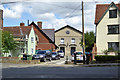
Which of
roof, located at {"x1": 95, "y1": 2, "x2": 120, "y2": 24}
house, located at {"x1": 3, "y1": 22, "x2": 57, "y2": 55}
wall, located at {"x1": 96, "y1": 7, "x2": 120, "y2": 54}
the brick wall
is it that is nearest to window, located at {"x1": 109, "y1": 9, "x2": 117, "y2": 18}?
wall, located at {"x1": 96, "y1": 7, "x2": 120, "y2": 54}

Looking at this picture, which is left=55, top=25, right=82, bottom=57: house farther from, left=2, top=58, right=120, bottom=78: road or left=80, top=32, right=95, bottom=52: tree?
left=2, top=58, right=120, bottom=78: road

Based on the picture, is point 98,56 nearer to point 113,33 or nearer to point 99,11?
point 113,33

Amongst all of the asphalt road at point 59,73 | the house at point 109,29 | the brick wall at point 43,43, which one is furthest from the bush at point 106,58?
the brick wall at point 43,43

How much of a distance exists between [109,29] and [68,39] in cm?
2386

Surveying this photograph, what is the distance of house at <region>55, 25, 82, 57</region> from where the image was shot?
56562mm

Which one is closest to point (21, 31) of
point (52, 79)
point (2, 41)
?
point (2, 41)

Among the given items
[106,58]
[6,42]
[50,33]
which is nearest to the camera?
[106,58]

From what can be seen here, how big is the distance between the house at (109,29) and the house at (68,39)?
2272cm

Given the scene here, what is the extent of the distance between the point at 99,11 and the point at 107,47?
681 cm

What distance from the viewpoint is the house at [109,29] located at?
33.1 m

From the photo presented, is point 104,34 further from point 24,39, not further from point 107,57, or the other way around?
point 24,39

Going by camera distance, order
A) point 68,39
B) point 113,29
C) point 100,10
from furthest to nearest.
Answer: point 68,39, point 100,10, point 113,29

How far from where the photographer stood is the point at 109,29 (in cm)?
3372

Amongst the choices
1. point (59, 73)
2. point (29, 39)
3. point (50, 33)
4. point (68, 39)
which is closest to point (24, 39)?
point (29, 39)
